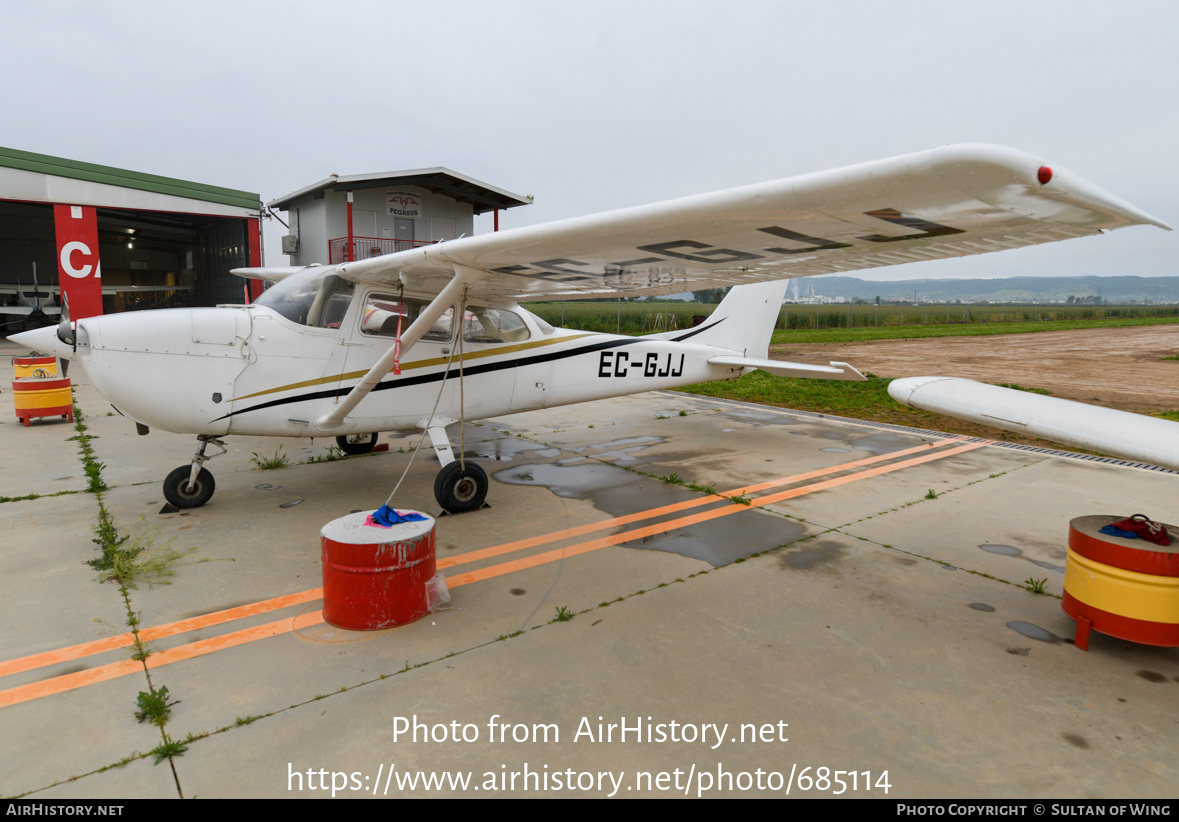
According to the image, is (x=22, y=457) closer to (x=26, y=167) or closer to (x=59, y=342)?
(x=59, y=342)

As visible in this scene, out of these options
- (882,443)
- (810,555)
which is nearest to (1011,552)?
(810,555)

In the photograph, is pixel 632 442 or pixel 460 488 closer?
pixel 460 488

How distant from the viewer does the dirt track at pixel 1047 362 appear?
1362cm

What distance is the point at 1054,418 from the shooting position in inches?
120

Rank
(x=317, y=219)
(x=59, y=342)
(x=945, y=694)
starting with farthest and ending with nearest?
(x=317, y=219) < (x=59, y=342) < (x=945, y=694)

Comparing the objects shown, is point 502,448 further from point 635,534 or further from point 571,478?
point 635,534

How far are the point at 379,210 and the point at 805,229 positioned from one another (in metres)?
19.2

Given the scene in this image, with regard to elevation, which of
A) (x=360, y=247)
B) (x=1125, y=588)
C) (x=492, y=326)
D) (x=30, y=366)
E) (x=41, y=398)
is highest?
(x=360, y=247)

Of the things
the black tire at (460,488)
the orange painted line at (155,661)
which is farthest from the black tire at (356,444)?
the orange painted line at (155,661)

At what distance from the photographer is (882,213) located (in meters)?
3.07

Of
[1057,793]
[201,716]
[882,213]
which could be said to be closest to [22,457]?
[201,716]

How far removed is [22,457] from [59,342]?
12.6 feet

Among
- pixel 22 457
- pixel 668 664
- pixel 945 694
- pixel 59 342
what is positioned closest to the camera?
pixel 945 694

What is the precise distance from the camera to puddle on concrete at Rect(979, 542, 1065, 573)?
458 centimetres
